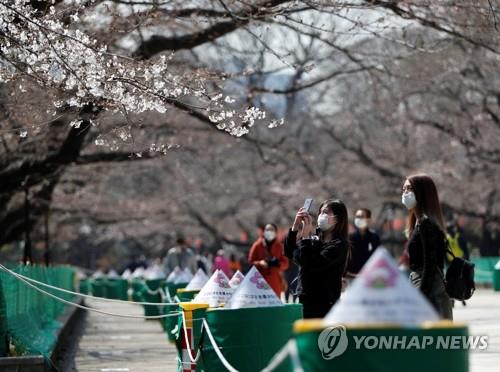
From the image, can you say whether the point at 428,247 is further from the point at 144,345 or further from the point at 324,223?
the point at 144,345

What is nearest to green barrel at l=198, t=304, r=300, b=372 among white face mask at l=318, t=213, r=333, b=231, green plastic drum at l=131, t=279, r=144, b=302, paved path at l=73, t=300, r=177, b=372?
white face mask at l=318, t=213, r=333, b=231

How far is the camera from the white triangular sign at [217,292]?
38.0ft

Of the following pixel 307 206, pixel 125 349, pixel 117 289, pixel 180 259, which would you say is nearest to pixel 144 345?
pixel 125 349

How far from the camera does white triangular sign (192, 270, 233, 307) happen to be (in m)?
11.6

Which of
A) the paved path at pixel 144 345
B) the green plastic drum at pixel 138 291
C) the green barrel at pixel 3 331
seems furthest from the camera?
the green plastic drum at pixel 138 291

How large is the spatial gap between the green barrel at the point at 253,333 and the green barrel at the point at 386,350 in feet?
6.33

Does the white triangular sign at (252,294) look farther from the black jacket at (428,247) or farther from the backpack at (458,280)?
the backpack at (458,280)

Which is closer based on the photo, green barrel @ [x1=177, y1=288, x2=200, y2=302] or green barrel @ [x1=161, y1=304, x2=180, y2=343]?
green barrel @ [x1=177, y1=288, x2=200, y2=302]

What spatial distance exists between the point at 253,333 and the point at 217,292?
7.70ft

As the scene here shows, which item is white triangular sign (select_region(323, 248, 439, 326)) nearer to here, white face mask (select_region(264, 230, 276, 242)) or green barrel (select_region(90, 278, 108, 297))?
white face mask (select_region(264, 230, 276, 242))

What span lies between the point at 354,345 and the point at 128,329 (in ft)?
63.0

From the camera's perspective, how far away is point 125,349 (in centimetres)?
1980

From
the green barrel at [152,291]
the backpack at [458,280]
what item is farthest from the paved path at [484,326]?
the green barrel at [152,291]

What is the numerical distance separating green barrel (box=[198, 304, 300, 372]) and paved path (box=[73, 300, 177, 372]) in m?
6.01
